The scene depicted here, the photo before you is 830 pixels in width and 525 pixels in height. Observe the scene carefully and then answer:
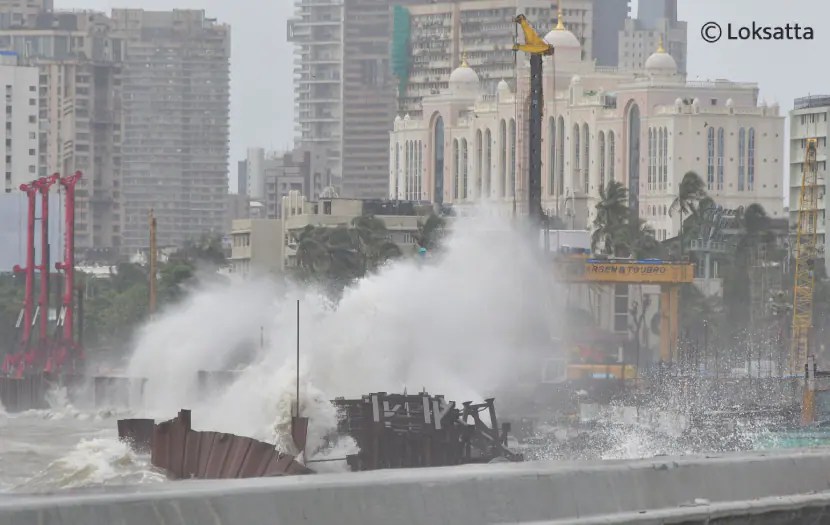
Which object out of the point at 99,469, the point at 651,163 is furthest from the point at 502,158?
the point at 99,469

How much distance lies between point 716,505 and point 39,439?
54504 mm

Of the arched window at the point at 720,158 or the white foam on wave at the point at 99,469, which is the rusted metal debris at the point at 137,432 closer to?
the white foam on wave at the point at 99,469

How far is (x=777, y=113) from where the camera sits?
595 feet

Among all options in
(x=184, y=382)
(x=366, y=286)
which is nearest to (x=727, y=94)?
(x=184, y=382)

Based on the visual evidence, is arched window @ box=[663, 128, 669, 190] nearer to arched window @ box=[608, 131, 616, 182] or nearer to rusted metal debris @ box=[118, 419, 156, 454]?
arched window @ box=[608, 131, 616, 182]

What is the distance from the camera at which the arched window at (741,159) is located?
178000 mm

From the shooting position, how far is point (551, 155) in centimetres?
18575

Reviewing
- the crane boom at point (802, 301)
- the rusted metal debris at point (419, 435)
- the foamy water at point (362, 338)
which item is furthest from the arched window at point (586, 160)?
the rusted metal debris at point (419, 435)

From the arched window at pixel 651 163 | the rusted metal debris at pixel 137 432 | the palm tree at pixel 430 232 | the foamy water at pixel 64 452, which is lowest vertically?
the foamy water at pixel 64 452

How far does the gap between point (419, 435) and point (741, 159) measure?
14674 centimetres

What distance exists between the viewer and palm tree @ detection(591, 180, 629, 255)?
14150 centimetres

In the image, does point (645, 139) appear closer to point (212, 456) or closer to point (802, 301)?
point (802, 301)

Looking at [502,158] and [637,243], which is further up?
[502,158]

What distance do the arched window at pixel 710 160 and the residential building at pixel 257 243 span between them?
33.8m
